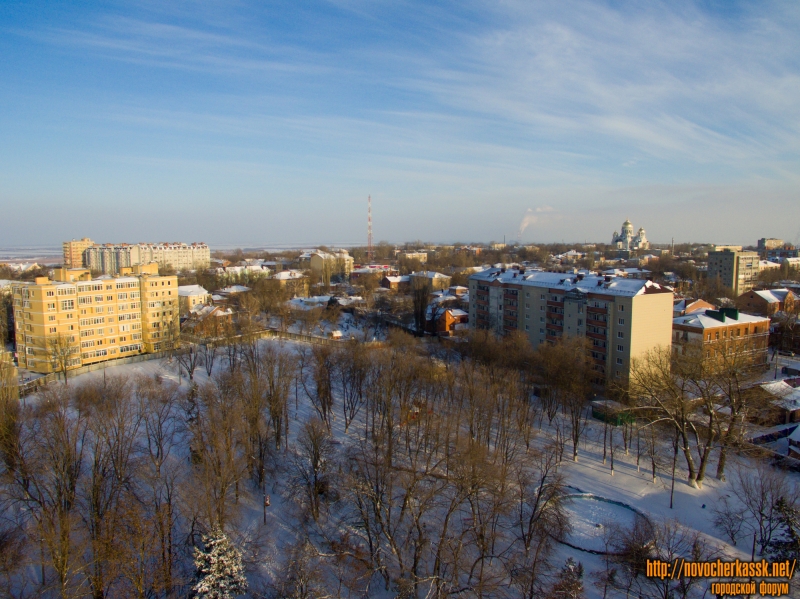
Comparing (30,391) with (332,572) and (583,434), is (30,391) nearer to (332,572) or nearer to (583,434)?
(332,572)

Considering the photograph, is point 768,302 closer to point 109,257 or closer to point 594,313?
point 594,313

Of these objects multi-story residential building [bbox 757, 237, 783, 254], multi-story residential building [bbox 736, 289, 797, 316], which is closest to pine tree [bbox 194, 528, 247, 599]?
multi-story residential building [bbox 736, 289, 797, 316]

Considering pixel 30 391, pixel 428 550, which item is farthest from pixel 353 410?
pixel 30 391

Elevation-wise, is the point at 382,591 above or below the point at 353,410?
below

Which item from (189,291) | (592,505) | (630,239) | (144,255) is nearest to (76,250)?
(144,255)

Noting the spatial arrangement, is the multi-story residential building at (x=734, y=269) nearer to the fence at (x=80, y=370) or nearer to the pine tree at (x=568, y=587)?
the pine tree at (x=568, y=587)

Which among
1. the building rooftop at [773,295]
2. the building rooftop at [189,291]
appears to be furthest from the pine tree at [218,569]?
the building rooftop at [773,295]
